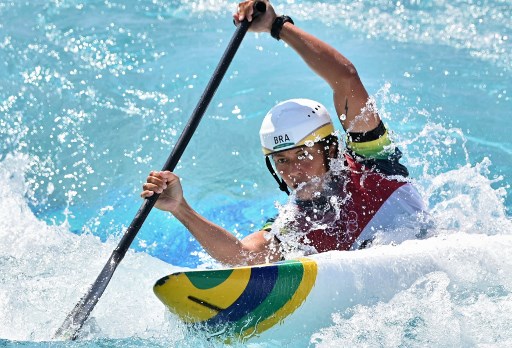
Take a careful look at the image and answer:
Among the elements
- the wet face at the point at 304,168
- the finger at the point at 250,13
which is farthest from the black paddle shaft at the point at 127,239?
the wet face at the point at 304,168

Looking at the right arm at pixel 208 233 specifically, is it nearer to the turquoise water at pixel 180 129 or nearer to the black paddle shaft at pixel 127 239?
the black paddle shaft at pixel 127 239

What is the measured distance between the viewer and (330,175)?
13.2 ft

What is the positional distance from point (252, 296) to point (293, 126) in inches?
37.4

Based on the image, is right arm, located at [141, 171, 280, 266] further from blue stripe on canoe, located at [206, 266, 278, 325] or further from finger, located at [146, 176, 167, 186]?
blue stripe on canoe, located at [206, 266, 278, 325]

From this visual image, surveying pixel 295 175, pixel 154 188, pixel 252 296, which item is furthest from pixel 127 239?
pixel 295 175

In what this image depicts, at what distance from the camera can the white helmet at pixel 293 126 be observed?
3941 millimetres

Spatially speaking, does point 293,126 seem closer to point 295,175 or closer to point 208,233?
point 295,175

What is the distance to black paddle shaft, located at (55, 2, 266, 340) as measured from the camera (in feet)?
11.2

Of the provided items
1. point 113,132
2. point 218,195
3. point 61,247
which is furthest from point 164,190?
point 113,132

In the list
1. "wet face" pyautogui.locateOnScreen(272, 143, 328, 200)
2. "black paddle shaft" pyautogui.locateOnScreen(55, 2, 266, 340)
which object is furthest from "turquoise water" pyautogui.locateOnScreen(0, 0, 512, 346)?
"wet face" pyautogui.locateOnScreen(272, 143, 328, 200)

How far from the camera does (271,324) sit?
3.46 m

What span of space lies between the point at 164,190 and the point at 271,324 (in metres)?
0.74

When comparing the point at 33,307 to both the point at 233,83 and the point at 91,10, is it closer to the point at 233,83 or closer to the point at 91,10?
the point at 233,83

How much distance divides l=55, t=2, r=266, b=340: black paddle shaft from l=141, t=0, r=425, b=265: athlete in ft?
1.01
